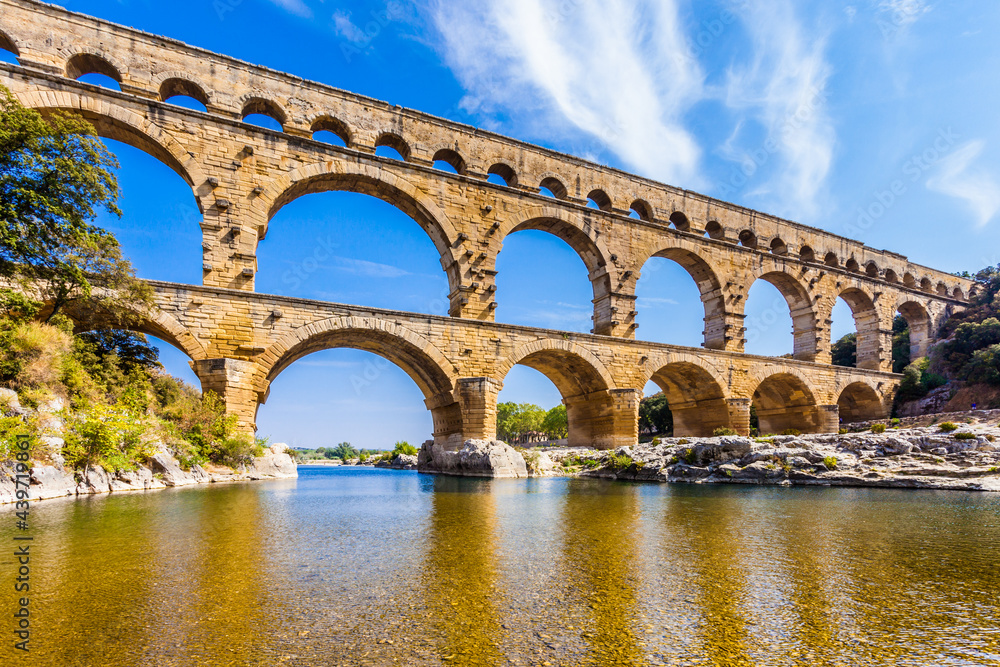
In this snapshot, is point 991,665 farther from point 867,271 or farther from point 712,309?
point 867,271

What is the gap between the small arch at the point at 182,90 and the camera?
A: 15.7 meters

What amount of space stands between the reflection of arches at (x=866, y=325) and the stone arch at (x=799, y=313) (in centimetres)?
345

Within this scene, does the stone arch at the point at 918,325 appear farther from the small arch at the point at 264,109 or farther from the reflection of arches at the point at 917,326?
the small arch at the point at 264,109

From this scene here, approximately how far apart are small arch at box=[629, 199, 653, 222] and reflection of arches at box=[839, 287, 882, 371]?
1314 cm

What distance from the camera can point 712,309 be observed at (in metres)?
23.5

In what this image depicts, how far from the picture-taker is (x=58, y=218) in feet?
35.6

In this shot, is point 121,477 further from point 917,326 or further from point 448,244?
point 917,326

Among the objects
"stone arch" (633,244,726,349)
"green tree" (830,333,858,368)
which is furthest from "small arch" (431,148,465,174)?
"green tree" (830,333,858,368)

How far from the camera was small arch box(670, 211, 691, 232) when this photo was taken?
76.8 ft

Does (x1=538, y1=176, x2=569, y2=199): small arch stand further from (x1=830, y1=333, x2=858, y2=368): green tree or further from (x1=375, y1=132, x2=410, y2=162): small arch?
(x1=830, y1=333, x2=858, y2=368): green tree

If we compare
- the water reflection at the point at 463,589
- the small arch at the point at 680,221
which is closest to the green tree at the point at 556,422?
the small arch at the point at 680,221

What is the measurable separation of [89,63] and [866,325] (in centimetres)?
3563

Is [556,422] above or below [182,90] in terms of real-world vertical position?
below

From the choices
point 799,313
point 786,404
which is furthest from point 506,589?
point 799,313
